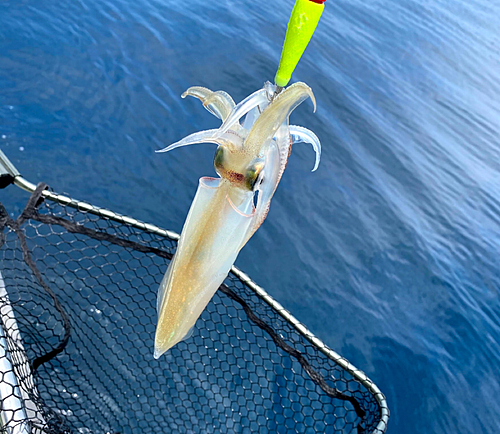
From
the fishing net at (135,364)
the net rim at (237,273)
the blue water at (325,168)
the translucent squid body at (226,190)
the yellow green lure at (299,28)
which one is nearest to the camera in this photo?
the yellow green lure at (299,28)

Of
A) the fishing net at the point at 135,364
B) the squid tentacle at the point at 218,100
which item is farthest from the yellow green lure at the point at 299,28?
the fishing net at the point at 135,364

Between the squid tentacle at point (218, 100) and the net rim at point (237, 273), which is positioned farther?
the net rim at point (237, 273)

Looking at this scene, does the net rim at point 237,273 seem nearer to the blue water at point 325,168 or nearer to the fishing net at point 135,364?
the fishing net at point 135,364

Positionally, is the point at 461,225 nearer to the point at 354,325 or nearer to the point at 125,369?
the point at 354,325

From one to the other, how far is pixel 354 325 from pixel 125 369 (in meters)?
2.73

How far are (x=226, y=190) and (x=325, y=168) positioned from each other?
215 inches

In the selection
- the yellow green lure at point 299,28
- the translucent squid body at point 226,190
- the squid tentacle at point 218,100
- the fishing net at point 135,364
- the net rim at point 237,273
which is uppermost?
the yellow green lure at point 299,28

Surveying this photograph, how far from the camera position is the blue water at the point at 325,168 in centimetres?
521

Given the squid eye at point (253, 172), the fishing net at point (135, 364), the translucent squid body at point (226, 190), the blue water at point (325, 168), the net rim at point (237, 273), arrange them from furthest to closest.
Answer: the blue water at point (325, 168) → the fishing net at point (135, 364) → the net rim at point (237, 273) → the squid eye at point (253, 172) → the translucent squid body at point (226, 190)

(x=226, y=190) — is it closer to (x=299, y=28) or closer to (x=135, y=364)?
(x=299, y=28)

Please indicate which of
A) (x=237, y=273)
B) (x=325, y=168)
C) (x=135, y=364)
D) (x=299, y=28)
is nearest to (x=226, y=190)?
(x=299, y=28)

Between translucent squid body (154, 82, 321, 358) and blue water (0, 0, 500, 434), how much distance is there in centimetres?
297

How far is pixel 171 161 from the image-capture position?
6.14 metres

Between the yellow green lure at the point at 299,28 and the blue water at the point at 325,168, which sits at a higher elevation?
the yellow green lure at the point at 299,28
